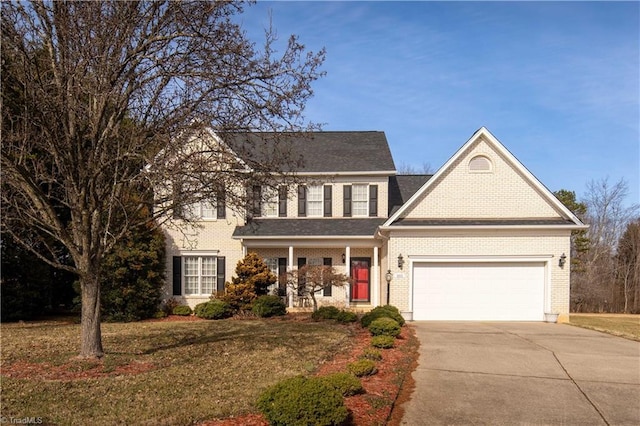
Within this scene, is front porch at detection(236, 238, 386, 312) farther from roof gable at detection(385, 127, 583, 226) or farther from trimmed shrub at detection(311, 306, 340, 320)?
roof gable at detection(385, 127, 583, 226)

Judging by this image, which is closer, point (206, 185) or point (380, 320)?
point (206, 185)

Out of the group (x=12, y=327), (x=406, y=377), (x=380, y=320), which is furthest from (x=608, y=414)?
(x=12, y=327)

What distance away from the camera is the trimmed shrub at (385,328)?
12.4 m

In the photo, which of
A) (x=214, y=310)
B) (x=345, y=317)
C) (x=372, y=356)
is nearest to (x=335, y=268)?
(x=345, y=317)

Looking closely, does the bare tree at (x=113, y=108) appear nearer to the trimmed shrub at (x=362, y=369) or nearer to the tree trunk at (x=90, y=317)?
the tree trunk at (x=90, y=317)

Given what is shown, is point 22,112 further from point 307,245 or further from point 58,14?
point 307,245

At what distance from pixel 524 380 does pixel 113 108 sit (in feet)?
31.2

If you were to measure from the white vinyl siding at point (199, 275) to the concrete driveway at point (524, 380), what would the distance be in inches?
404

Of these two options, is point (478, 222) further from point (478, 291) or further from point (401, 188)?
point (401, 188)

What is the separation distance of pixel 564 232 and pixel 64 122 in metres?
15.8

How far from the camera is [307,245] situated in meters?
20.0

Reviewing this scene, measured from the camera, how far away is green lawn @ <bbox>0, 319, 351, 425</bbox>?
6449 mm

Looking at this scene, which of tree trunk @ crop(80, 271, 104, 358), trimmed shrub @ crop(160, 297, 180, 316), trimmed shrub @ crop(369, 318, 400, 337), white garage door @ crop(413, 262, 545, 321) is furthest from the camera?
trimmed shrub @ crop(160, 297, 180, 316)

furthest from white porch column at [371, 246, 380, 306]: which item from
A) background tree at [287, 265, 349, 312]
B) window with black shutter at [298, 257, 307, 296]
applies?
window with black shutter at [298, 257, 307, 296]
